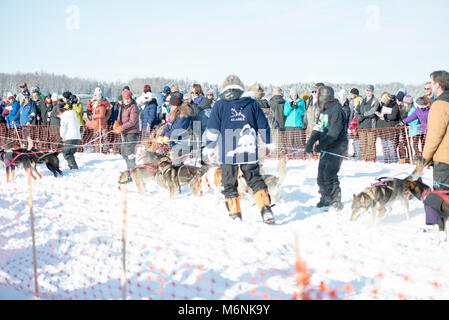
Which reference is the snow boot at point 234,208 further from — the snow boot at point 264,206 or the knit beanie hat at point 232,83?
the knit beanie hat at point 232,83

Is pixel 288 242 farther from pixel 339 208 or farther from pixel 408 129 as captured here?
pixel 408 129

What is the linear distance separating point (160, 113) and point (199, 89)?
1.74 metres

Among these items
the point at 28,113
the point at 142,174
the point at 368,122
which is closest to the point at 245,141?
the point at 142,174

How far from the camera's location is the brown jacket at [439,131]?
12.8 ft

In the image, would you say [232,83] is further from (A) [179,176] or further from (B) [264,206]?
(A) [179,176]

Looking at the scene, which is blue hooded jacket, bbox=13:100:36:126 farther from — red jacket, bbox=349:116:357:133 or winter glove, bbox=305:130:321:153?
winter glove, bbox=305:130:321:153

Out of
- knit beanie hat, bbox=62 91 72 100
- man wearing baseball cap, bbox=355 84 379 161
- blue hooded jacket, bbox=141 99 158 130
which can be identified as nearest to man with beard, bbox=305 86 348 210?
man wearing baseball cap, bbox=355 84 379 161

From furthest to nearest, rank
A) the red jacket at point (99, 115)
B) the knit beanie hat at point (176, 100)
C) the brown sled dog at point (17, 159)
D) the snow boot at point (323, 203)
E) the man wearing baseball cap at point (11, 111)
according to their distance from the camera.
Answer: the man wearing baseball cap at point (11, 111) → the red jacket at point (99, 115) → the brown sled dog at point (17, 159) → the knit beanie hat at point (176, 100) → the snow boot at point (323, 203)

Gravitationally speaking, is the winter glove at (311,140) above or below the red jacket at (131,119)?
below

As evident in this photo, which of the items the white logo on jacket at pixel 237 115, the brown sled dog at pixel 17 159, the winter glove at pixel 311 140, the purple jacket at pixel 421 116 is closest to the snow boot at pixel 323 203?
the winter glove at pixel 311 140

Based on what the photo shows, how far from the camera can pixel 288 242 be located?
3.85 meters

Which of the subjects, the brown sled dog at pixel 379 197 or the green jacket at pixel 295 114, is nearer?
the brown sled dog at pixel 379 197

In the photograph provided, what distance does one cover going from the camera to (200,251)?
3479 mm

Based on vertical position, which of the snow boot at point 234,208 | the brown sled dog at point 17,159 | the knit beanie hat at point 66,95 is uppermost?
the knit beanie hat at point 66,95
